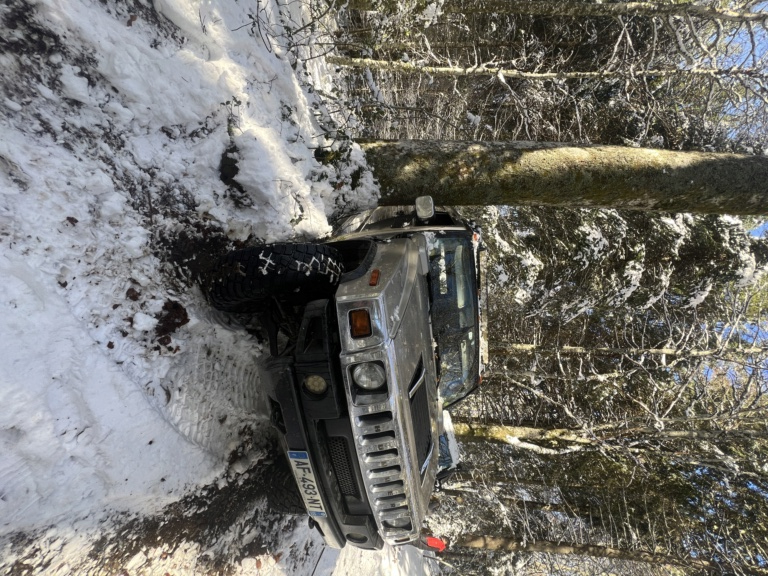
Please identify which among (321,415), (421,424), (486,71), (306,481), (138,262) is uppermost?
(486,71)

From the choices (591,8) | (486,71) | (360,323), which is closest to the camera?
(360,323)

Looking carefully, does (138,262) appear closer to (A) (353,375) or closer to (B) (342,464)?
(A) (353,375)

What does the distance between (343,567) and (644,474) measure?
196 inches

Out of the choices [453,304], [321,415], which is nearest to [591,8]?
[453,304]

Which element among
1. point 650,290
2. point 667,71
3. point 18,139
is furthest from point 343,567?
point 667,71

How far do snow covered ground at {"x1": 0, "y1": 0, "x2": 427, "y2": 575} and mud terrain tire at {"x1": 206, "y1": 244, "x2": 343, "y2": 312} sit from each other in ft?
1.16

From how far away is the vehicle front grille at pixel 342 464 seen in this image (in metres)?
2.61

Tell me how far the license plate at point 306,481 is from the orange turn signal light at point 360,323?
2.85ft

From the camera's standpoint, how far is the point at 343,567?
491cm

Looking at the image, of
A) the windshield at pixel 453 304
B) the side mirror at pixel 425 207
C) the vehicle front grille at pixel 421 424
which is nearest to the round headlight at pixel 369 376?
the vehicle front grille at pixel 421 424

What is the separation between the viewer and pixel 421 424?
9.08 ft

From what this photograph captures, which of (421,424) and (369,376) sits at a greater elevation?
(369,376)

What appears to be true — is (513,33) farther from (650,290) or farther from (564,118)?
(650,290)

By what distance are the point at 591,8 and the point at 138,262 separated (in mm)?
5815
